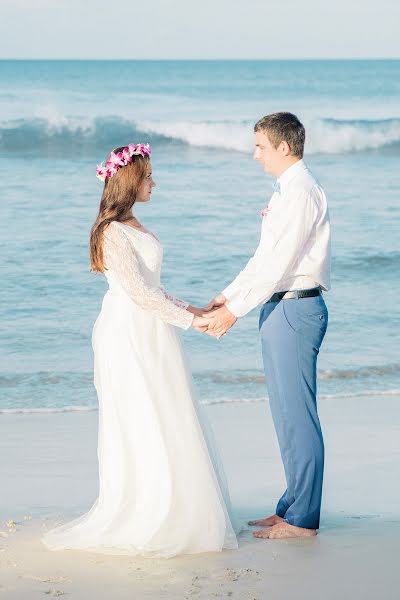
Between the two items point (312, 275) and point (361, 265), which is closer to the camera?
point (312, 275)

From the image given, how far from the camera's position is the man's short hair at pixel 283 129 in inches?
162

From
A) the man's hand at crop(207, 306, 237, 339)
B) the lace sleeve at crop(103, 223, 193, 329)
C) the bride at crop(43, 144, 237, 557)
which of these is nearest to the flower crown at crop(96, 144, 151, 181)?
the bride at crop(43, 144, 237, 557)

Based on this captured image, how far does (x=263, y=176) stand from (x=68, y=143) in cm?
652

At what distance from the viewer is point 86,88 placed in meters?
41.2

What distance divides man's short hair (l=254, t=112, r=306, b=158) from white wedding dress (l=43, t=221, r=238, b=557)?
1.91 feet

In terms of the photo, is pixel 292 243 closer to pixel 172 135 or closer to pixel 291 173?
pixel 291 173

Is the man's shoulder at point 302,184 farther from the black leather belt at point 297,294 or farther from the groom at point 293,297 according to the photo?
the black leather belt at point 297,294

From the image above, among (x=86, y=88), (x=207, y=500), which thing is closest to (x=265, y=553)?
(x=207, y=500)

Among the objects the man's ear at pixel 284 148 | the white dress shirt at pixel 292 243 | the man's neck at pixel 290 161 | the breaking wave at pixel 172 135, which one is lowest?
the breaking wave at pixel 172 135

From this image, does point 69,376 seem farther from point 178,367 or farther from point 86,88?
point 86,88

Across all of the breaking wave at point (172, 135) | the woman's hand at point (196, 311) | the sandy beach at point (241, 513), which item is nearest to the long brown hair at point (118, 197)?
the woman's hand at point (196, 311)

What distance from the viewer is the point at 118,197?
13.5ft

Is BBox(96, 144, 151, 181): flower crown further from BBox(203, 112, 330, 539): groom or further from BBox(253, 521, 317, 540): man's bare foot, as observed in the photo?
BBox(253, 521, 317, 540): man's bare foot

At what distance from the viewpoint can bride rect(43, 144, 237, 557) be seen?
4.02 m
